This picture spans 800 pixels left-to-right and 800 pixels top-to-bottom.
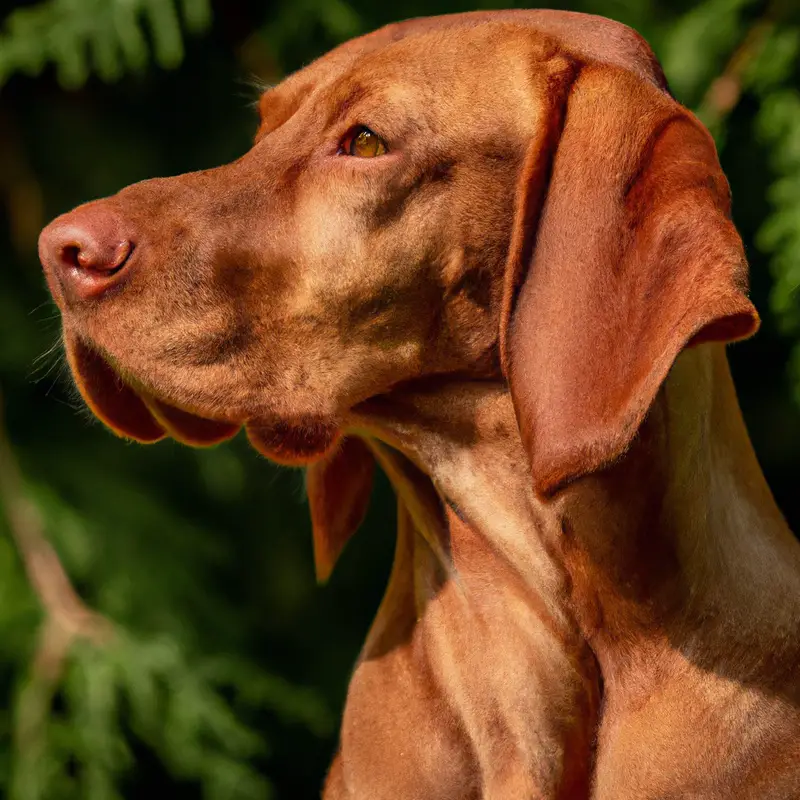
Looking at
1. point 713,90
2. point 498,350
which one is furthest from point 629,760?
point 713,90

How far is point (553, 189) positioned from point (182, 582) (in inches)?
87.5

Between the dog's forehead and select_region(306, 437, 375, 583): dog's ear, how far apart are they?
50 cm

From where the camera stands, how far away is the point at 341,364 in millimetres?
1480

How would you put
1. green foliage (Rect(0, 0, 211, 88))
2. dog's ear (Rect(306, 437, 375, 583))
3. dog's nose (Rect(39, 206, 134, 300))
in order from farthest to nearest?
green foliage (Rect(0, 0, 211, 88)) → dog's ear (Rect(306, 437, 375, 583)) → dog's nose (Rect(39, 206, 134, 300))

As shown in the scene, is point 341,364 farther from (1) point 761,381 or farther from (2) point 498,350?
(1) point 761,381

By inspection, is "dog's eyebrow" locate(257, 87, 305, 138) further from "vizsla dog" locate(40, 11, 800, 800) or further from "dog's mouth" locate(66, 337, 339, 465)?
"dog's mouth" locate(66, 337, 339, 465)

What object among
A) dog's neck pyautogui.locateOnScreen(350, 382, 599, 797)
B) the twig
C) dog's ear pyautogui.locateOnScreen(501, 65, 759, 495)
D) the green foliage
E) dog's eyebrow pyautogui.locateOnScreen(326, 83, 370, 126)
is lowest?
the twig

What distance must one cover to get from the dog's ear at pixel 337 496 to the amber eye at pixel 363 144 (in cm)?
44

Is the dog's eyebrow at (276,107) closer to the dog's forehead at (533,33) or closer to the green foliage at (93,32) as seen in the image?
the dog's forehead at (533,33)

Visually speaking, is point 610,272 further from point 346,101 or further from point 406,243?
point 346,101

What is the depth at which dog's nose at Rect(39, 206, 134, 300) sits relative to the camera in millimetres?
1415

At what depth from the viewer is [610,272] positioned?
4.45 ft

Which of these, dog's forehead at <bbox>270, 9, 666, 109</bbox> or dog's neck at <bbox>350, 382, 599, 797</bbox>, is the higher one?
dog's forehead at <bbox>270, 9, 666, 109</bbox>

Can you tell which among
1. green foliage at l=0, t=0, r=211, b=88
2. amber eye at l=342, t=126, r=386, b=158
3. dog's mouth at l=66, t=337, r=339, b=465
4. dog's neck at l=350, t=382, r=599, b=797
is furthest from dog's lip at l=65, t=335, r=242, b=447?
green foliage at l=0, t=0, r=211, b=88
